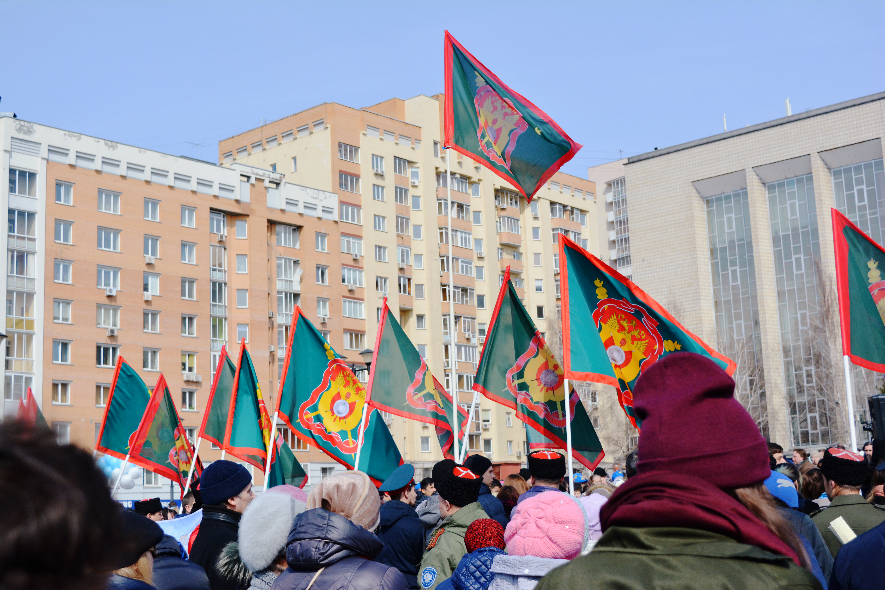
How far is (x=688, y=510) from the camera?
2.21 metres

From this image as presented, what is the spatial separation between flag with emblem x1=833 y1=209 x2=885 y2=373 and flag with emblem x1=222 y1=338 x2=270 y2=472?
373 inches

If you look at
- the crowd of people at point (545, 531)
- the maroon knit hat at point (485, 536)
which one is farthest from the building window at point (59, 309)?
the maroon knit hat at point (485, 536)

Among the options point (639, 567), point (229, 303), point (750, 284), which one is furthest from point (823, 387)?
point (639, 567)

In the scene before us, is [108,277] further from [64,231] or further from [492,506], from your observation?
[492,506]

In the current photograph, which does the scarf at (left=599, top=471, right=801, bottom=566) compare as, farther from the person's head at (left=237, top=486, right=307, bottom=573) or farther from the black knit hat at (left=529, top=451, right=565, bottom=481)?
the black knit hat at (left=529, top=451, right=565, bottom=481)

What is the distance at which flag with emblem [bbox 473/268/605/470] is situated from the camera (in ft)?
40.3

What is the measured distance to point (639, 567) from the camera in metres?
2.18

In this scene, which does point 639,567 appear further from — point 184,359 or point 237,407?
point 184,359

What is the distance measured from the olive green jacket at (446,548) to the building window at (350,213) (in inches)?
2322

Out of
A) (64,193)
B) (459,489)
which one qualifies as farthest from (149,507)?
(64,193)

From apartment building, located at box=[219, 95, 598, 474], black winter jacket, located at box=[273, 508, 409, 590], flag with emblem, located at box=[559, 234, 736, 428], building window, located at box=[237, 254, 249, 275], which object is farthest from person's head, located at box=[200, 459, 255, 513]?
apartment building, located at box=[219, 95, 598, 474]

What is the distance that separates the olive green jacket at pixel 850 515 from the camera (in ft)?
20.7

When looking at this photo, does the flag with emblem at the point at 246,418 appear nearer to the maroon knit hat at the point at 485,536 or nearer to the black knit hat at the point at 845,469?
the black knit hat at the point at 845,469

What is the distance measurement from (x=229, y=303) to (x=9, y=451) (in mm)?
59190
